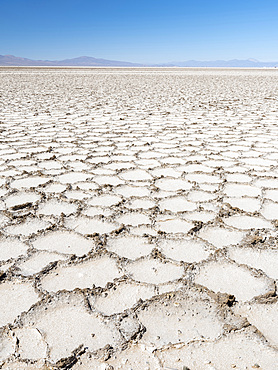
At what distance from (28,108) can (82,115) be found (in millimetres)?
1126

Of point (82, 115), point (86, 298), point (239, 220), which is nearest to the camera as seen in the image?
point (86, 298)

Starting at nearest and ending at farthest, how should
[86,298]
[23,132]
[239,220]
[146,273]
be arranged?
[86,298] → [146,273] → [239,220] → [23,132]

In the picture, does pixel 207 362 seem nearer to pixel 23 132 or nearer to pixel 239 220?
pixel 239 220

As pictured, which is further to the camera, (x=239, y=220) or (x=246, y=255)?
(x=239, y=220)

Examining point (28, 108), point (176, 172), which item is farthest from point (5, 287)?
point (28, 108)

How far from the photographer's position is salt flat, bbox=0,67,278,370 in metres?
0.81

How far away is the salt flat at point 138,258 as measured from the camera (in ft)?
2.66

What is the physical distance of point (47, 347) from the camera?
0.81m

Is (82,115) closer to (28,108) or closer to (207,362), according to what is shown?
(28,108)

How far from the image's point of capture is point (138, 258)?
3.86 ft

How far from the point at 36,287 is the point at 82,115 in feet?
11.7

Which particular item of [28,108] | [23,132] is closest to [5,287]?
[23,132]

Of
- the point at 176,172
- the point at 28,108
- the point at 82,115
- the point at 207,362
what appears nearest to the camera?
the point at 207,362

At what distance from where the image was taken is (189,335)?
0.85 meters
